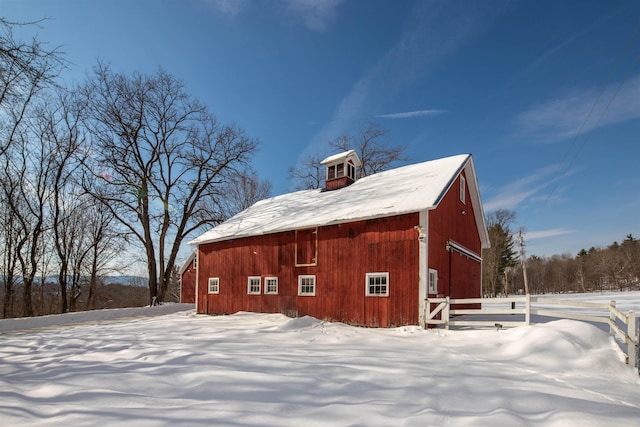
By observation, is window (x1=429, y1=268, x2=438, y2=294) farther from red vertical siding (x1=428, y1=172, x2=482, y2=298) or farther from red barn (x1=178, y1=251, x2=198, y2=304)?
red barn (x1=178, y1=251, x2=198, y2=304)

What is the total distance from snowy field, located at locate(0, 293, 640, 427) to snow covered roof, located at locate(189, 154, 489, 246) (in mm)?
4526

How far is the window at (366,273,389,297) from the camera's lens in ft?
38.1

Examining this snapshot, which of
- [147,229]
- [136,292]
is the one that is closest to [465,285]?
[147,229]

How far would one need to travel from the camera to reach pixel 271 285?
1501 centimetres

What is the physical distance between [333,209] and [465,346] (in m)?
7.42

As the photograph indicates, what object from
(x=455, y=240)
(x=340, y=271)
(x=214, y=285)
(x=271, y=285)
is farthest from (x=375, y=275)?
(x=214, y=285)

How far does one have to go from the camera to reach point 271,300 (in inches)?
586

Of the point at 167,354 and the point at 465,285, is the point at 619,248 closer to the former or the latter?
the point at 465,285

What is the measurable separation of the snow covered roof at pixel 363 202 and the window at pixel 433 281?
2.30 m

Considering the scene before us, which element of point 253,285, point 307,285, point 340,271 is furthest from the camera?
point 253,285

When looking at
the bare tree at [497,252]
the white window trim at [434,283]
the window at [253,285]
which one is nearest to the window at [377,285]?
the white window trim at [434,283]

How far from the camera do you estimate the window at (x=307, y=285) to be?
1349cm

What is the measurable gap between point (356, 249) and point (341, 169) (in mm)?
7261

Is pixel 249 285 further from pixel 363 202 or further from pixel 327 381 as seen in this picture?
pixel 327 381
